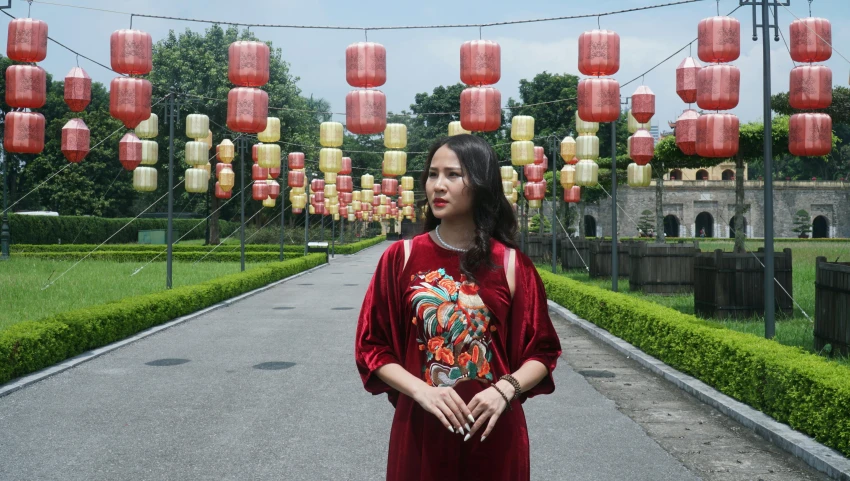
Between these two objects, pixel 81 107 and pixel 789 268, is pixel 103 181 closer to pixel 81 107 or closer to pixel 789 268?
pixel 81 107

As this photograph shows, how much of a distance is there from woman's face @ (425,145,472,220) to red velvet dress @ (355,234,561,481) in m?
0.14

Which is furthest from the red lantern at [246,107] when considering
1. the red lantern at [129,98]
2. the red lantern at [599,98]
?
the red lantern at [599,98]

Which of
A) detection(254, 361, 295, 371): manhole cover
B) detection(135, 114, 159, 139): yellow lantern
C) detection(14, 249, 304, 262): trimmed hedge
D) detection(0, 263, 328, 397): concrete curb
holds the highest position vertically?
detection(135, 114, 159, 139): yellow lantern

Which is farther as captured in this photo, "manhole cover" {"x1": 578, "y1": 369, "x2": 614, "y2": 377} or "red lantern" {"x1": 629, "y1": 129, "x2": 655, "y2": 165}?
"red lantern" {"x1": 629, "y1": 129, "x2": 655, "y2": 165}

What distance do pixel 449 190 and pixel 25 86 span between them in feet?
41.8

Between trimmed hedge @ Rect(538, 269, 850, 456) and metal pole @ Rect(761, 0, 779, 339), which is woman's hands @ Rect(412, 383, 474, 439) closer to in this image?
trimmed hedge @ Rect(538, 269, 850, 456)

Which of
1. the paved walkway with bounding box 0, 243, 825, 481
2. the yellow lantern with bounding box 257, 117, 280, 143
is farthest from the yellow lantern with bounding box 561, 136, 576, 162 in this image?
the paved walkway with bounding box 0, 243, 825, 481

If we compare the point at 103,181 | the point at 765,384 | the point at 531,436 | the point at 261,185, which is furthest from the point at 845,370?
the point at 103,181

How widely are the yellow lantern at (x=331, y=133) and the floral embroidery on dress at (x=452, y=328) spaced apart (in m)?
17.6

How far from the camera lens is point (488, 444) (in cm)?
279

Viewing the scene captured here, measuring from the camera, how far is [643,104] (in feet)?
55.5

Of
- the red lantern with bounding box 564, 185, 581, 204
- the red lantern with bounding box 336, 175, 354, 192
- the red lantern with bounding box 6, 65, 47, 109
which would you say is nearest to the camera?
the red lantern with bounding box 6, 65, 47, 109

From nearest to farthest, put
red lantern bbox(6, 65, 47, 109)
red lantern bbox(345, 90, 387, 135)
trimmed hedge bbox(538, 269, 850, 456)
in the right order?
trimmed hedge bbox(538, 269, 850, 456)
red lantern bbox(6, 65, 47, 109)
red lantern bbox(345, 90, 387, 135)

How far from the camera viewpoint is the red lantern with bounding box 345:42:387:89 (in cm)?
1408
